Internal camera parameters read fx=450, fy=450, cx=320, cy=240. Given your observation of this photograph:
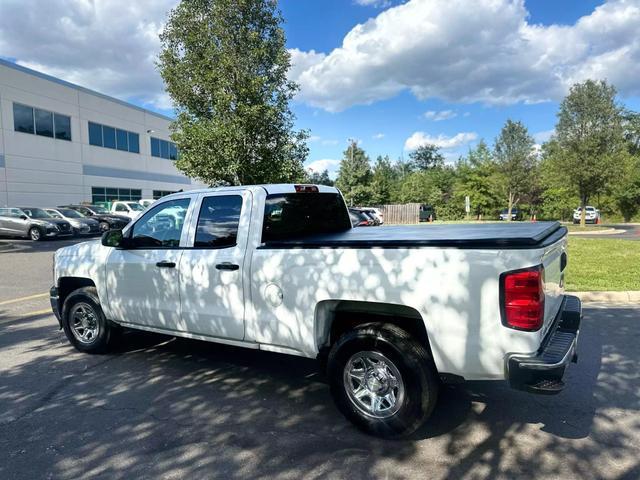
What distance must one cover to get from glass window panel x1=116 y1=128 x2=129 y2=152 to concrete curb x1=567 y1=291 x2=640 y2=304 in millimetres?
37824

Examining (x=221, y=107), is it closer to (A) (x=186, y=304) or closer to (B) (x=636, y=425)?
(A) (x=186, y=304)

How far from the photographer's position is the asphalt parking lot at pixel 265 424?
→ 3.04 metres

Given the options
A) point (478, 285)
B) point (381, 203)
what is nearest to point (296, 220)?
point (478, 285)

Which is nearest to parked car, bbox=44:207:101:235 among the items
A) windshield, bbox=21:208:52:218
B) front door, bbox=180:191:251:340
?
windshield, bbox=21:208:52:218

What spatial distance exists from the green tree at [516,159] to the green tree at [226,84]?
85.4 feet

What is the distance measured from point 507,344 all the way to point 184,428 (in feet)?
8.28

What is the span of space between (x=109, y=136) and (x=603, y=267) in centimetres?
3657

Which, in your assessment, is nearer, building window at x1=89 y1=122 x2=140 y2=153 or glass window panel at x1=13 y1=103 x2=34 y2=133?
glass window panel at x1=13 y1=103 x2=34 y2=133

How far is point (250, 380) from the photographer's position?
14.9ft

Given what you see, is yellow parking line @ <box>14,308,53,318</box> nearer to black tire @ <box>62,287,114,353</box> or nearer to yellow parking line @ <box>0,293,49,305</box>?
yellow parking line @ <box>0,293,49,305</box>

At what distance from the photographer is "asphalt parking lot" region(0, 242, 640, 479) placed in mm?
3037

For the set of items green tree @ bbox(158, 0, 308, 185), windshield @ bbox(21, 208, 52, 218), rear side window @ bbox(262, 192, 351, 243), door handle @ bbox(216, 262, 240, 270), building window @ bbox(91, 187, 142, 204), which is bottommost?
door handle @ bbox(216, 262, 240, 270)

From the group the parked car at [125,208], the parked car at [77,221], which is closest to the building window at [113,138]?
the parked car at [125,208]

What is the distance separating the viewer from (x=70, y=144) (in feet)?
108
